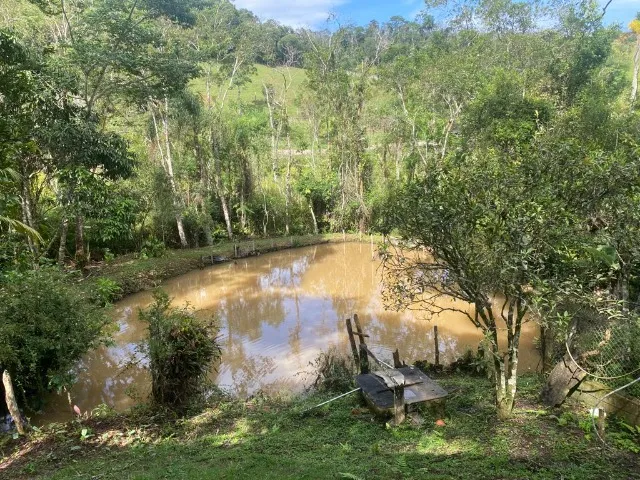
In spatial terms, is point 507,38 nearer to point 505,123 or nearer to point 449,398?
point 505,123

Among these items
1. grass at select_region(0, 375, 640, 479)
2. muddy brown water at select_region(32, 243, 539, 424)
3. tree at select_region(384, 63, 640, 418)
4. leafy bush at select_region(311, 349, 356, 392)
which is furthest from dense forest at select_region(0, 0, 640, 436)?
leafy bush at select_region(311, 349, 356, 392)

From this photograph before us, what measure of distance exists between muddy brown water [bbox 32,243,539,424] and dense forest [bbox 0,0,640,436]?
127 cm

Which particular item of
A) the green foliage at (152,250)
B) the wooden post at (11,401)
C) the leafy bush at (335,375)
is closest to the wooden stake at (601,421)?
the leafy bush at (335,375)

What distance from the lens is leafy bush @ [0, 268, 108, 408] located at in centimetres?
742

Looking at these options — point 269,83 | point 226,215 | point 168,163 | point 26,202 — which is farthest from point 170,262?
point 269,83

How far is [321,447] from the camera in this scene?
6.50m

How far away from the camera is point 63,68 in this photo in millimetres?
13438

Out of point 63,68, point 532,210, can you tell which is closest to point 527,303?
→ point 532,210

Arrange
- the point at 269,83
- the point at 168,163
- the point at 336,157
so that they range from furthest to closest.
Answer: the point at 269,83 → the point at 336,157 → the point at 168,163

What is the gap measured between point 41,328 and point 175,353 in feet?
7.41

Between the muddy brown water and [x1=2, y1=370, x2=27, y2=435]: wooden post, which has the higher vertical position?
[x1=2, y1=370, x2=27, y2=435]: wooden post

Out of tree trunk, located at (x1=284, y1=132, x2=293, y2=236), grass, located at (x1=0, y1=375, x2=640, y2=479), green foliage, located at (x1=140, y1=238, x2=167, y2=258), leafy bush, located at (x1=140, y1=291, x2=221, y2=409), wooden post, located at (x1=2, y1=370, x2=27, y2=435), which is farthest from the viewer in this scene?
tree trunk, located at (x1=284, y1=132, x2=293, y2=236)

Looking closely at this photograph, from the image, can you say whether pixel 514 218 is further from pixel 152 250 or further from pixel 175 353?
pixel 152 250

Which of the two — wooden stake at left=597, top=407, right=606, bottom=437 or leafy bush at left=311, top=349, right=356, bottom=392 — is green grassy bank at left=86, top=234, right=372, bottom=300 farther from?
wooden stake at left=597, top=407, right=606, bottom=437
